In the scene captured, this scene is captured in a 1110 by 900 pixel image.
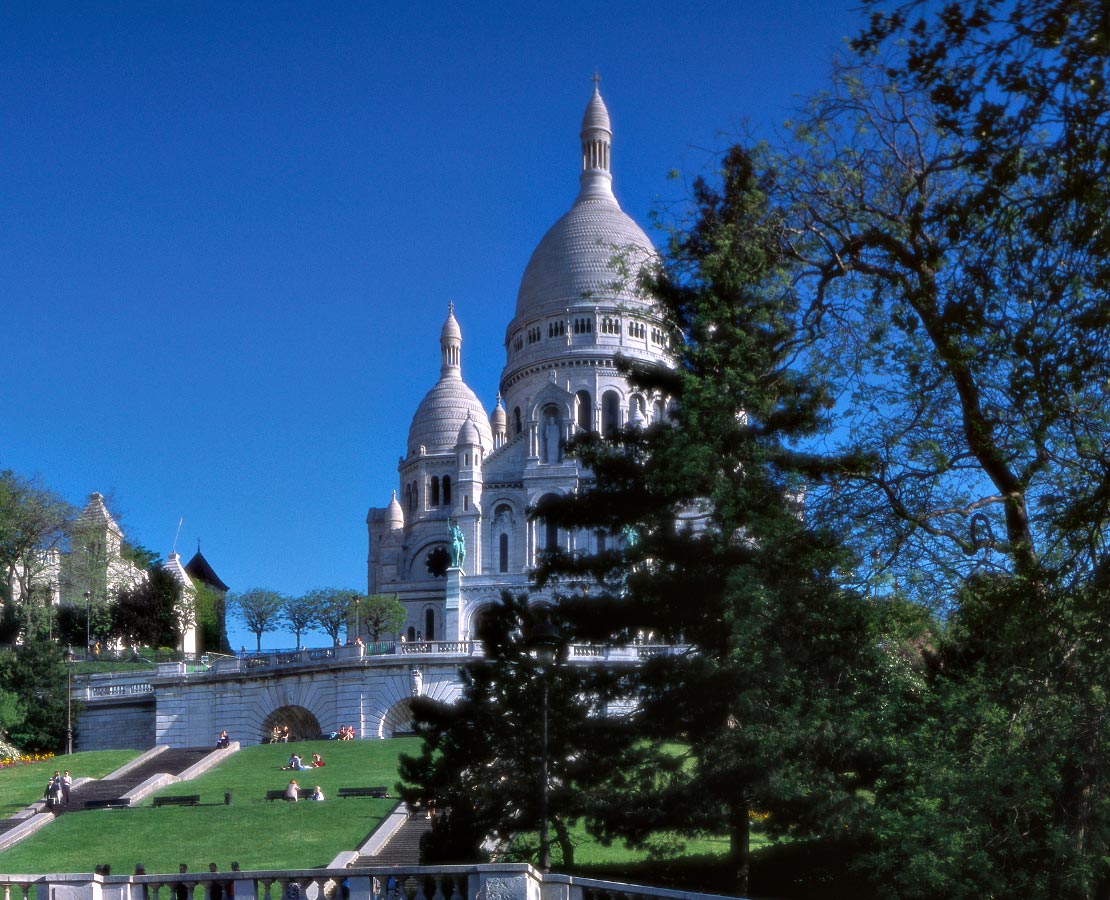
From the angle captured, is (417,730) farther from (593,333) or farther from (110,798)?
(593,333)

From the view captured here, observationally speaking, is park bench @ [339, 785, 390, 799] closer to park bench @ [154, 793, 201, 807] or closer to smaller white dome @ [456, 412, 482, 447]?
park bench @ [154, 793, 201, 807]

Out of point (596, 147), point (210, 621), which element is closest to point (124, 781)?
point (210, 621)

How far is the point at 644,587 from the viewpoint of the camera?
88.4 ft

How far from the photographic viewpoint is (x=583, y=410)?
323 feet

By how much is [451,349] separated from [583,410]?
57.2 feet

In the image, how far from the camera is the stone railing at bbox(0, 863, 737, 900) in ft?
62.0

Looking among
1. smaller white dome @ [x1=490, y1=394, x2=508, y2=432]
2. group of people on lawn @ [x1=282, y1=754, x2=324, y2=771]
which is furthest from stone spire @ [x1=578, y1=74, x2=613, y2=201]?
group of people on lawn @ [x1=282, y1=754, x2=324, y2=771]

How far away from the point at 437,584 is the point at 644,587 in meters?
72.2

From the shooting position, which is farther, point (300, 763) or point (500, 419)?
point (500, 419)

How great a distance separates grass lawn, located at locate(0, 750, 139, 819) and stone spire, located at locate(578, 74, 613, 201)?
64.0 m

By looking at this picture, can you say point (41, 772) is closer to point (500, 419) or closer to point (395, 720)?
point (395, 720)

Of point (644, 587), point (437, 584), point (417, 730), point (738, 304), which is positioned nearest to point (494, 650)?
point (417, 730)

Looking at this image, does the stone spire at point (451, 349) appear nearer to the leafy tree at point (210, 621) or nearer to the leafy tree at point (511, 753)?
the leafy tree at point (210, 621)

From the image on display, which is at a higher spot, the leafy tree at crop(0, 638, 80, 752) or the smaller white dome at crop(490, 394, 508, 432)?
the smaller white dome at crop(490, 394, 508, 432)
